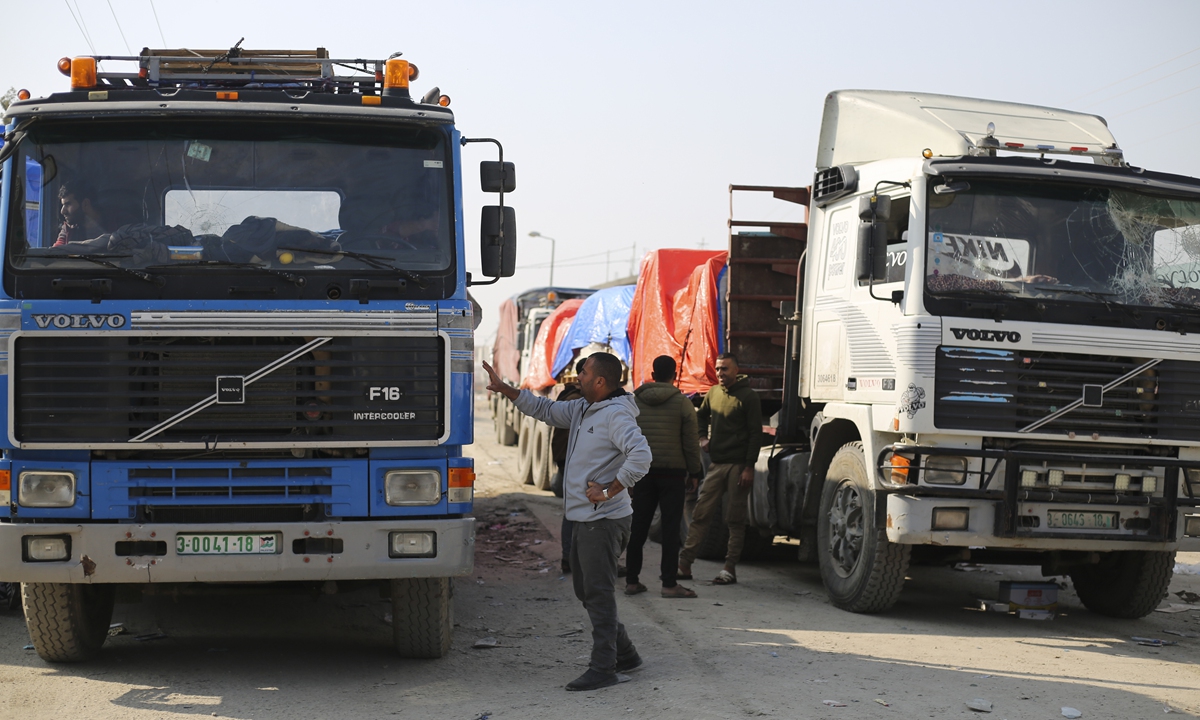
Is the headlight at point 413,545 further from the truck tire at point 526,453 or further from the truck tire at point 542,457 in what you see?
the truck tire at point 526,453

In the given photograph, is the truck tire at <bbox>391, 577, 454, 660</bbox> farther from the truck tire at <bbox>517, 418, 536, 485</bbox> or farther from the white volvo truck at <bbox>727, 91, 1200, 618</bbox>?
the truck tire at <bbox>517, 418, 536, 485</bbox>

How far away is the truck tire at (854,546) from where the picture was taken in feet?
26.6

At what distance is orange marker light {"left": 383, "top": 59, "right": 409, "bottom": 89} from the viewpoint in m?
6.66

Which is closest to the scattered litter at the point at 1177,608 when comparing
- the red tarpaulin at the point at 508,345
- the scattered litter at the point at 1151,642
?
the scattered litter at the point at 1151,642

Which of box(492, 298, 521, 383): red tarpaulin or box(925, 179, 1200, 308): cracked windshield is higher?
box(925, 179, 1200, 308): cracked windshield

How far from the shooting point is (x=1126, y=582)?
28.7ft

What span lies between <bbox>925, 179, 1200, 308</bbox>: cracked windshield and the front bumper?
3635mm

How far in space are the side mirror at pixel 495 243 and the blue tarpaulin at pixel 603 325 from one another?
20.8ft

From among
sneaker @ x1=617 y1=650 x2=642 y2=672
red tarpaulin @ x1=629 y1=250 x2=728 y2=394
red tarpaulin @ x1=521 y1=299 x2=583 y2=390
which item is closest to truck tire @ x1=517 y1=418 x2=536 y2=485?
red tarpaulin @ x1=521 y1=299 x2=583 y2=390

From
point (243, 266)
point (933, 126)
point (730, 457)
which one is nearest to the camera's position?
point (243, 266)

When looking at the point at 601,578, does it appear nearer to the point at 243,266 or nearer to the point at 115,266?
the point at 243,266

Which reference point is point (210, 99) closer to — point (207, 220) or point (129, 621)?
point (207, 220)

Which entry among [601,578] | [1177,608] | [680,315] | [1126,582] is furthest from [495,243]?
[1177,608]

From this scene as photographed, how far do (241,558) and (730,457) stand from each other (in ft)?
15.5
